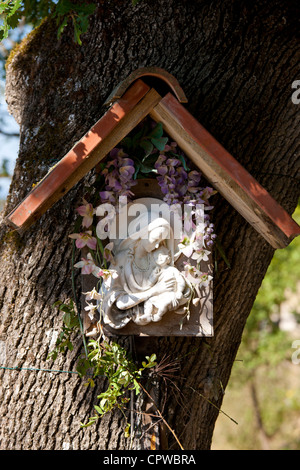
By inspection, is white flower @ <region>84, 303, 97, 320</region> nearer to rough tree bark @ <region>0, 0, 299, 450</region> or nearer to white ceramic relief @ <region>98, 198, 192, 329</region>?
white ceramic relief @ <region>98, 198, 192, 329</region>

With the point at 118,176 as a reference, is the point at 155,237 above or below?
below

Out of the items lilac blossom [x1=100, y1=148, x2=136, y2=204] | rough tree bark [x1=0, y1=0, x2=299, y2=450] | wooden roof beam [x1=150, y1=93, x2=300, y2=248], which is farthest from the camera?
rough tree bark [x1=0, y1=0, x2=299, y2=450]

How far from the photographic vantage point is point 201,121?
2293mm

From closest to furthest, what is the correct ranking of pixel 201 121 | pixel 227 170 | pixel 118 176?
pixel 227 170 → pixel 118 176 → pixel 201 121

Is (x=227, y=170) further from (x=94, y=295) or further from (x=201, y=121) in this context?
(x=94, y=295)

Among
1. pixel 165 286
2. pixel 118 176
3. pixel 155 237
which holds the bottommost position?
pixel 165 286

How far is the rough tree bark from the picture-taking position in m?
2.20

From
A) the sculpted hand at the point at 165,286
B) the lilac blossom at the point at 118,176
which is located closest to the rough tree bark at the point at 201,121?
the lilac blossom at the point at 118,176

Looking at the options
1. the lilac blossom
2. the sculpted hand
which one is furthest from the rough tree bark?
the sculpted hand

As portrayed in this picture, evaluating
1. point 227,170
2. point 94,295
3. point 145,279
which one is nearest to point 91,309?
point 94,295

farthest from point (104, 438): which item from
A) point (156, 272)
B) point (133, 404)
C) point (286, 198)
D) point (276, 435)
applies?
point (276, 435)

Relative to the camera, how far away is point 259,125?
236 centimetres
